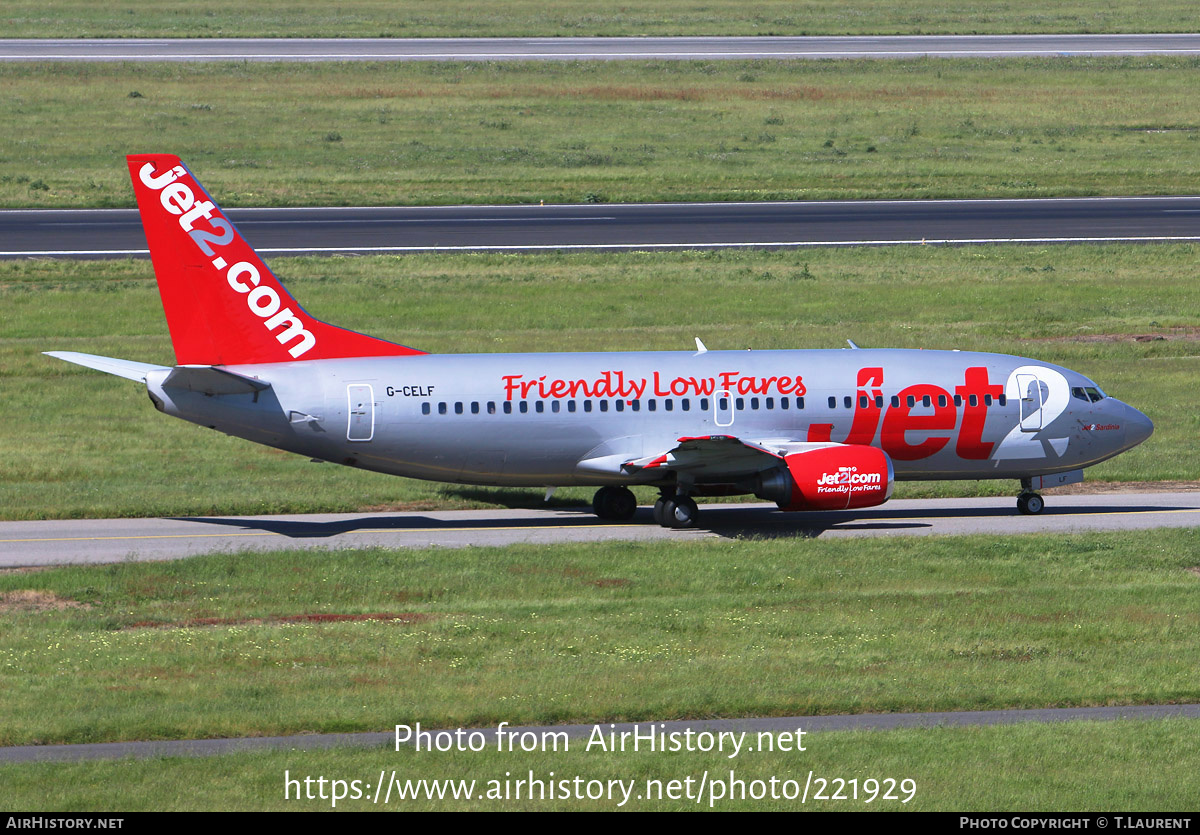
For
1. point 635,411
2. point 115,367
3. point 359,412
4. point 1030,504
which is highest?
point 115,367

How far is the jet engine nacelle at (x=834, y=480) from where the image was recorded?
34750 mm

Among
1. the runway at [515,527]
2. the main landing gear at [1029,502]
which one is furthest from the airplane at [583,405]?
the runway at [515,527]

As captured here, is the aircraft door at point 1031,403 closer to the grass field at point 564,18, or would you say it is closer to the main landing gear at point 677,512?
the main landing gear at point 677,512

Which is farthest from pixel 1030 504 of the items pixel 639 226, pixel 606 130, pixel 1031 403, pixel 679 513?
pixel 606 130

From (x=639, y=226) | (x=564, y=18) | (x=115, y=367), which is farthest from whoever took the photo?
(x=564, y=18)

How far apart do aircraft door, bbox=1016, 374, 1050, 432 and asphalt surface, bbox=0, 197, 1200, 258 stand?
35102 millimetres

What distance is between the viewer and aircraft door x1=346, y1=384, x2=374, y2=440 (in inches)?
1390

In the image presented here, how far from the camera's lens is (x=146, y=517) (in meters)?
37.6

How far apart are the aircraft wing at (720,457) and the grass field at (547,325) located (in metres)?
5.20

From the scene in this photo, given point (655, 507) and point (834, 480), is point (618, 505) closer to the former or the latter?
point (655, 507)

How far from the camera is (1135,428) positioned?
126 feet

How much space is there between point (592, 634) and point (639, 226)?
2059 inches

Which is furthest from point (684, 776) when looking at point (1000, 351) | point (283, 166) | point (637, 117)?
point (637, 117)
